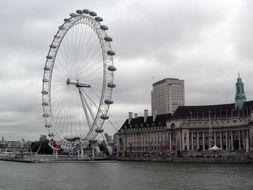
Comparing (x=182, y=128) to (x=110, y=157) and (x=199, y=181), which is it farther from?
→ (x=199, y=181)

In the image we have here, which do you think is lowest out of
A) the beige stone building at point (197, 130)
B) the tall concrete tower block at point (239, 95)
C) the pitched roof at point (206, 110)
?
the beige stone building at point (197, 130)

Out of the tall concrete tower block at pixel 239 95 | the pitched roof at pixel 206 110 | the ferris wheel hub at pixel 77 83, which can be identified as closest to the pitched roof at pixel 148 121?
the pitched roof at pixel 206 110

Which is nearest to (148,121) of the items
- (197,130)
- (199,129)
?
(197,130)

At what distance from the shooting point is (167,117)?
130m

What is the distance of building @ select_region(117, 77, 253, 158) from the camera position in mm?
114812

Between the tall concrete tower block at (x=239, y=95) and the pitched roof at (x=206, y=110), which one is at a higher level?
the tall concrete tower block at (x=239, y=95)

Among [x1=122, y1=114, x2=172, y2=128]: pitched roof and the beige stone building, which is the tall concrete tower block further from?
[x1=122, y1=114, x2=172, y2=128]: pitched roof

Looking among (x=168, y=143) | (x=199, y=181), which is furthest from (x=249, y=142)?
(x=199, y=181)

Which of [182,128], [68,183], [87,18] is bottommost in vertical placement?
[68,183]

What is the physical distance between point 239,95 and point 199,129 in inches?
511

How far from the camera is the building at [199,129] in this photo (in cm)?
11481

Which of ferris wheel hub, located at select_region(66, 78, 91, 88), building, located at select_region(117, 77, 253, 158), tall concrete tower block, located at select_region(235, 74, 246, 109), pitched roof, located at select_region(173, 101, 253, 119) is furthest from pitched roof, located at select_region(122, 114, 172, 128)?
ferris wheel hub, located at select_region(66, 78, 91, 88)

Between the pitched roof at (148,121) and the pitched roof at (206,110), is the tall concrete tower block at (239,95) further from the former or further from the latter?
the pitched roof at (148,121)

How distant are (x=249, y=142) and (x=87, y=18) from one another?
176 ft
